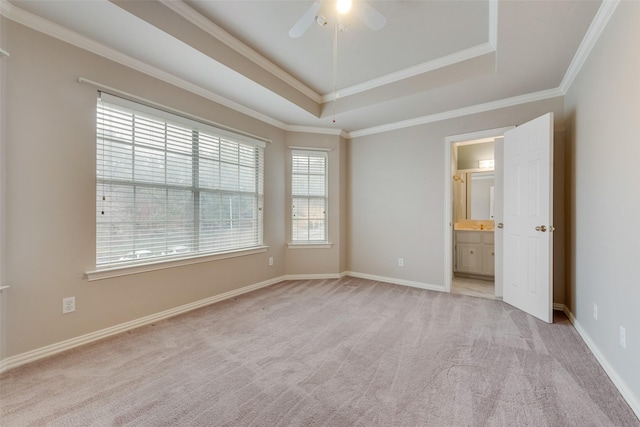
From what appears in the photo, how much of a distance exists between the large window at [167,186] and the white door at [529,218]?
10.8ft

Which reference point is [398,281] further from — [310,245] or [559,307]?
[559,307]

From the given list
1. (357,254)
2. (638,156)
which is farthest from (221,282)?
(638,156)

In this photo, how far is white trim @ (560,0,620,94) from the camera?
5.88ft

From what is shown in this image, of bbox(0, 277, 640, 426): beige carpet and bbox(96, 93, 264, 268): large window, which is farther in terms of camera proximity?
bbox(96, 93, 264, 268): large window

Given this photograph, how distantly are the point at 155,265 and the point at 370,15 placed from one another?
2.86m

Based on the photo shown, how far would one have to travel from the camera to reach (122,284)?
7.98ft

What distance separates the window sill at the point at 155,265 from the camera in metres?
2.28

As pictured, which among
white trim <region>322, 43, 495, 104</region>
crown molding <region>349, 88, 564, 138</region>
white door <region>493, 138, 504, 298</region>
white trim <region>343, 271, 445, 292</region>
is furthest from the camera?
white trim <region>343, 271, 445, 292</region>

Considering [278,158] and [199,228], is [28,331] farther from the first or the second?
[278,158]

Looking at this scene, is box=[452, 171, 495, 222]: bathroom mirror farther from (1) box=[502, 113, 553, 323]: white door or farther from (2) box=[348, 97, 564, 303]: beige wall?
(1) box=[502, 113, 553, 323]: white door

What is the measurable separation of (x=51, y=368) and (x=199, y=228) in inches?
63.9

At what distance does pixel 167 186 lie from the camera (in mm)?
2783

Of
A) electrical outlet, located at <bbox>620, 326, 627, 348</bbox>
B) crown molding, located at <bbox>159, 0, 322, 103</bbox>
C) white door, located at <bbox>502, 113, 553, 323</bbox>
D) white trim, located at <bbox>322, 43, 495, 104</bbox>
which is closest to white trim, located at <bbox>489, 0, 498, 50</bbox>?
white trim, located at <bbox>322, 43, 495, 104</bbox>

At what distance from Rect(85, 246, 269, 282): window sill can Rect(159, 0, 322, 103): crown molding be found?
→ 2.21 meters
